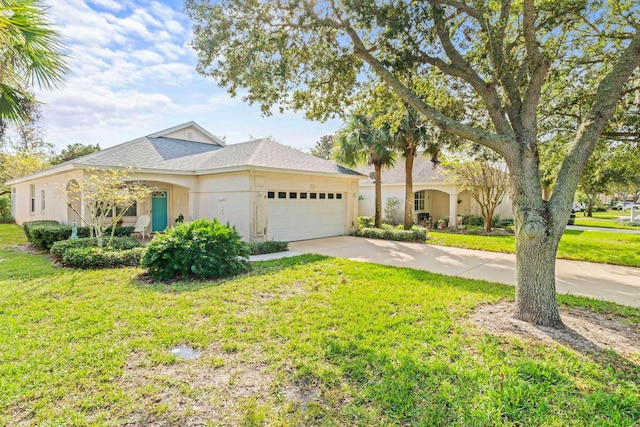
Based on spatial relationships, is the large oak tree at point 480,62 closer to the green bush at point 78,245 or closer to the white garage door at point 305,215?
the white garage door at point 305,215

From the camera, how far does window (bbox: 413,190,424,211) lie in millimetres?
21652

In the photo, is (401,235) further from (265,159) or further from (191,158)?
(191,158)

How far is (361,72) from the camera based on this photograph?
7910 mm

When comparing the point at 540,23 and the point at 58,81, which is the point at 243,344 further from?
the point at 540,23

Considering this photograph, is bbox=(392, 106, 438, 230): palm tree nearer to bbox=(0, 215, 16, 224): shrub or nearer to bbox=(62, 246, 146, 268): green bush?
bbox=(62, 246, 146, 268): green bush

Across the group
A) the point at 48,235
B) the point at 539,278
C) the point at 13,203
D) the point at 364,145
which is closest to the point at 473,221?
the point at 364,145

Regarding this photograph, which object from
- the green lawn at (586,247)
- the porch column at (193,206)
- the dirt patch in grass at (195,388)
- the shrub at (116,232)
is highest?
the porch column at (193,206)

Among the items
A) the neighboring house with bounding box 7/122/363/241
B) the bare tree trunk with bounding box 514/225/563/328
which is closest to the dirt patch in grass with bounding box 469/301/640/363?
the bare tree trunk with bounding box 514/225/563/328

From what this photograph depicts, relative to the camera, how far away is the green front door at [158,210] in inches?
603

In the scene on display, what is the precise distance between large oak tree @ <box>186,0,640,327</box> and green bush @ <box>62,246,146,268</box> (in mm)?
5477

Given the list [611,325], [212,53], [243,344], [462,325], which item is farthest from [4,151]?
[611,325]

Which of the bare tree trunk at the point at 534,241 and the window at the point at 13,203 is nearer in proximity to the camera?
the bare tree trunk at the point at 534,241

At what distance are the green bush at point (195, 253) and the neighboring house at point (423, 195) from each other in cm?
1443

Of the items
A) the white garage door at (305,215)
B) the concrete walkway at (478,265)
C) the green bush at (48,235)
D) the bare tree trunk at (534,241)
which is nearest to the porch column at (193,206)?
the white garage door at (305,215)
